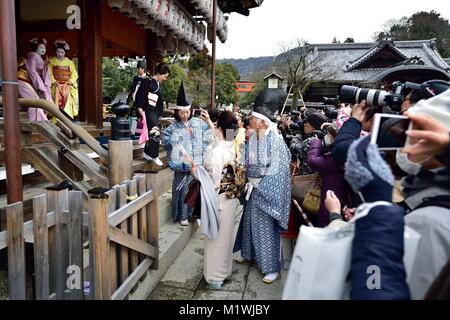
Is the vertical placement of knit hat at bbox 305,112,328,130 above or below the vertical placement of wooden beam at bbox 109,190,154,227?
above

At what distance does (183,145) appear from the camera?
4.74 m

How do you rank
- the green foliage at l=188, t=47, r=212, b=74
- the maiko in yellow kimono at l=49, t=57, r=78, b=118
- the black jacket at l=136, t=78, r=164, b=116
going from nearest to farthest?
the black jacket at l=136, t=78, r=164, b=116 → the maiko in yellow kimono at l=49, t=57, r=78, b=118 → the green foliage at l=188, t=47, r=212, b=74

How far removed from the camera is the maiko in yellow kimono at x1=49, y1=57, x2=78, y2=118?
6117mm

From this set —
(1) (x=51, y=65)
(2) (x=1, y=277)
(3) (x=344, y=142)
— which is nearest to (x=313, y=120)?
(3) (x=344, y=142)

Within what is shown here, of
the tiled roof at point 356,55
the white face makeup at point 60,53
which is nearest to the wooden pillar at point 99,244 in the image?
the white face makeup at point 60,53

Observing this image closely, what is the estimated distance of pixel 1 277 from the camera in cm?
305

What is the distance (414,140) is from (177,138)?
365 cm

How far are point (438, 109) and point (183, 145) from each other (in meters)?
3.67

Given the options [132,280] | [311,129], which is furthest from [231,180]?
[311,129]

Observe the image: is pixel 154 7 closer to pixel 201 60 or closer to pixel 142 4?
pixel 142 4

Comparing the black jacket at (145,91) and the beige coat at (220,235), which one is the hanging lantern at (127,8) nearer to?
the black jacket at (145,91)

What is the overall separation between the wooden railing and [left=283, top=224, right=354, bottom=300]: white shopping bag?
1.56m

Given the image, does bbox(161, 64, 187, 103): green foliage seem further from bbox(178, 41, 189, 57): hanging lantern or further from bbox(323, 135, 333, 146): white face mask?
bbox(323, 135, 333, 146): white face mask

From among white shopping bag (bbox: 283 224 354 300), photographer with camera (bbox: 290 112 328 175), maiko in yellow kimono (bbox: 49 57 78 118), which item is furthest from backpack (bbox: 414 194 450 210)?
maiko in yellow kimono (bbox: 49 57 78 118)
